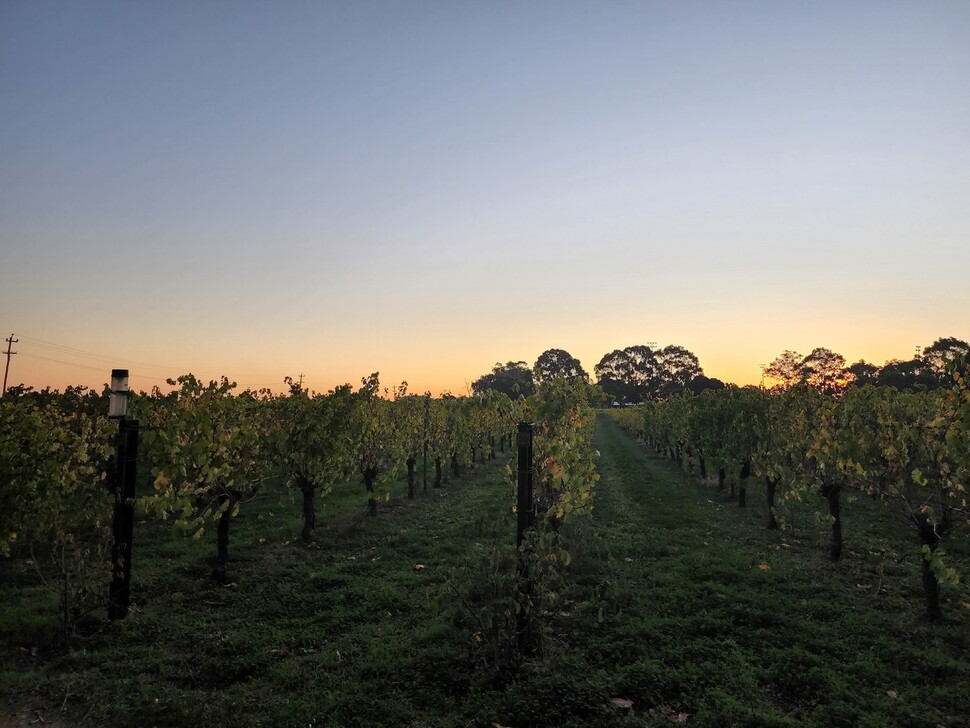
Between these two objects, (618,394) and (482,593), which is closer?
(482,593)

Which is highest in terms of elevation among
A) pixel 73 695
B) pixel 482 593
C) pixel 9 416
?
pixel 9 416

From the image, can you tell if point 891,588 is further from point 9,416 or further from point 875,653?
point 9,416

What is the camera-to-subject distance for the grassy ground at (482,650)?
17.6 feet

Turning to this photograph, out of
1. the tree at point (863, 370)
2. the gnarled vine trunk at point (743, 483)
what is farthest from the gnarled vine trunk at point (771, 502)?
the tree at point (863, 370)

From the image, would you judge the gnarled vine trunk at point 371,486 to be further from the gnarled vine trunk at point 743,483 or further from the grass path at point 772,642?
the gnarled vine trunk at point 743,483

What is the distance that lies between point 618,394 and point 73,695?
152 meters

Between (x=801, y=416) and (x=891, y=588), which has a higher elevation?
(x=801, y=416)

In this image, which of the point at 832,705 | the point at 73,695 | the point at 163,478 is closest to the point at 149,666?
the point at 73,695

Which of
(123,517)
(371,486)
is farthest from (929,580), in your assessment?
(371,486)

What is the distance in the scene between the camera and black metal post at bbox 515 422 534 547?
656 centimetres

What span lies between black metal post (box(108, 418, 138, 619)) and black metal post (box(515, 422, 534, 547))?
5.23m

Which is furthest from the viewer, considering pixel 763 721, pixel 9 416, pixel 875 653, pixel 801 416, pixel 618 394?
pixel 618 394

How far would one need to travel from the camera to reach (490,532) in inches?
494

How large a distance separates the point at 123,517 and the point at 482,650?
5.18 metres
